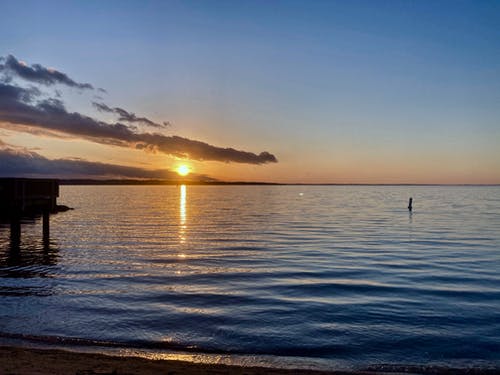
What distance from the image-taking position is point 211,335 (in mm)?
13234

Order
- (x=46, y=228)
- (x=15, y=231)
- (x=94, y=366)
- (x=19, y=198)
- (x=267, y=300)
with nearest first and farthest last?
(x=94, y=366)
(x=267, y=300)
(x=15, y=231)
(x=46, y=228)
(x=19, y=198)

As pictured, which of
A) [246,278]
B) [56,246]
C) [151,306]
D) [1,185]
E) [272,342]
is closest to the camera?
[272,342]

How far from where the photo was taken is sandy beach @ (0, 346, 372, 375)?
9141mm

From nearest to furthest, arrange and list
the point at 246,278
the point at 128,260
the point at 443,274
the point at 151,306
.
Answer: the point at 151,306, the point at 246,278, the point at 443,274, the point at 128,260

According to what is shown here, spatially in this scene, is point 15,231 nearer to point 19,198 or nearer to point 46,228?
point 46,228

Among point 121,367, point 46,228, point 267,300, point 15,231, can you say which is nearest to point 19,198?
point 46,228

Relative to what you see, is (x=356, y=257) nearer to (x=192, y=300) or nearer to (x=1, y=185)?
(x=192, y=300)

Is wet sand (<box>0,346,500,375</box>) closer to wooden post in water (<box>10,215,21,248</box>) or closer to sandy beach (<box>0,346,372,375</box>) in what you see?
sandy beach (<box>0,346,372,375</box>)

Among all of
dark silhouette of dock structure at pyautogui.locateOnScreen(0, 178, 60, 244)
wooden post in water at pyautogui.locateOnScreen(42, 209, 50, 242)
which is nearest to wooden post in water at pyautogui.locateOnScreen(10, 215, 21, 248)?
dark silhouette of dock structure at pyautogui.locateOnScreen(0, 178, 60, 244)

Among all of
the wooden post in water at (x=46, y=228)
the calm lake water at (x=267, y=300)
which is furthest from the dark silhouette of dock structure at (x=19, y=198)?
the calm lake water at (x=267, y=300)

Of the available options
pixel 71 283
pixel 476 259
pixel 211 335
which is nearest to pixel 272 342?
pixel 211 335

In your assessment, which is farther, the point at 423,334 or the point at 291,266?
the point at 291,266

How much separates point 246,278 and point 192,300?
4.75 metres

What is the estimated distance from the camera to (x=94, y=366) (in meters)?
9.58
